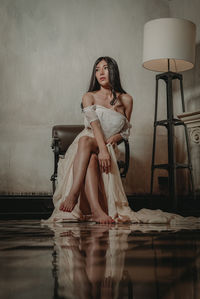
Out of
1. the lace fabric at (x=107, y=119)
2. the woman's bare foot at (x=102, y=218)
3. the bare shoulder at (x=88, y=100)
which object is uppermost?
the bare shoulder at (x=88, y=100)

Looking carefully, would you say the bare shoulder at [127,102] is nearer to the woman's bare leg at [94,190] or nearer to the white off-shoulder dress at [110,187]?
the white off-shoulder dress at [110,187]

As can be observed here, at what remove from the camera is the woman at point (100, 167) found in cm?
250

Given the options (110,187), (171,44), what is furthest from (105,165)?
(171,44)

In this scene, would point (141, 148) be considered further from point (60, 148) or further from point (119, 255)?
point (119, 255)

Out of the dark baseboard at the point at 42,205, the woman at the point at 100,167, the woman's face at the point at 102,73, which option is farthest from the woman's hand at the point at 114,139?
the dark baseboard at the point at 42,205

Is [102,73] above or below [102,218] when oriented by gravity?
above

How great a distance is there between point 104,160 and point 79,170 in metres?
0.24

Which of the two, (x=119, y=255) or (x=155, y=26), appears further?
(x=155, y=26)

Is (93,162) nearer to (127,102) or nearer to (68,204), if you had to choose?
(68,204)

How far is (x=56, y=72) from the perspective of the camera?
175 inches

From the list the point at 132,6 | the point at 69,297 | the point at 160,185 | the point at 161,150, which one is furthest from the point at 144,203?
the point at 69,297

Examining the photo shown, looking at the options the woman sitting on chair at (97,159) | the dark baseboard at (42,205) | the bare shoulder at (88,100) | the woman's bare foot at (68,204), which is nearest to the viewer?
the woman's bare foot at (68,204)

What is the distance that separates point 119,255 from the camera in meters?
0.74

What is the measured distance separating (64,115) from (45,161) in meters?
0.57
